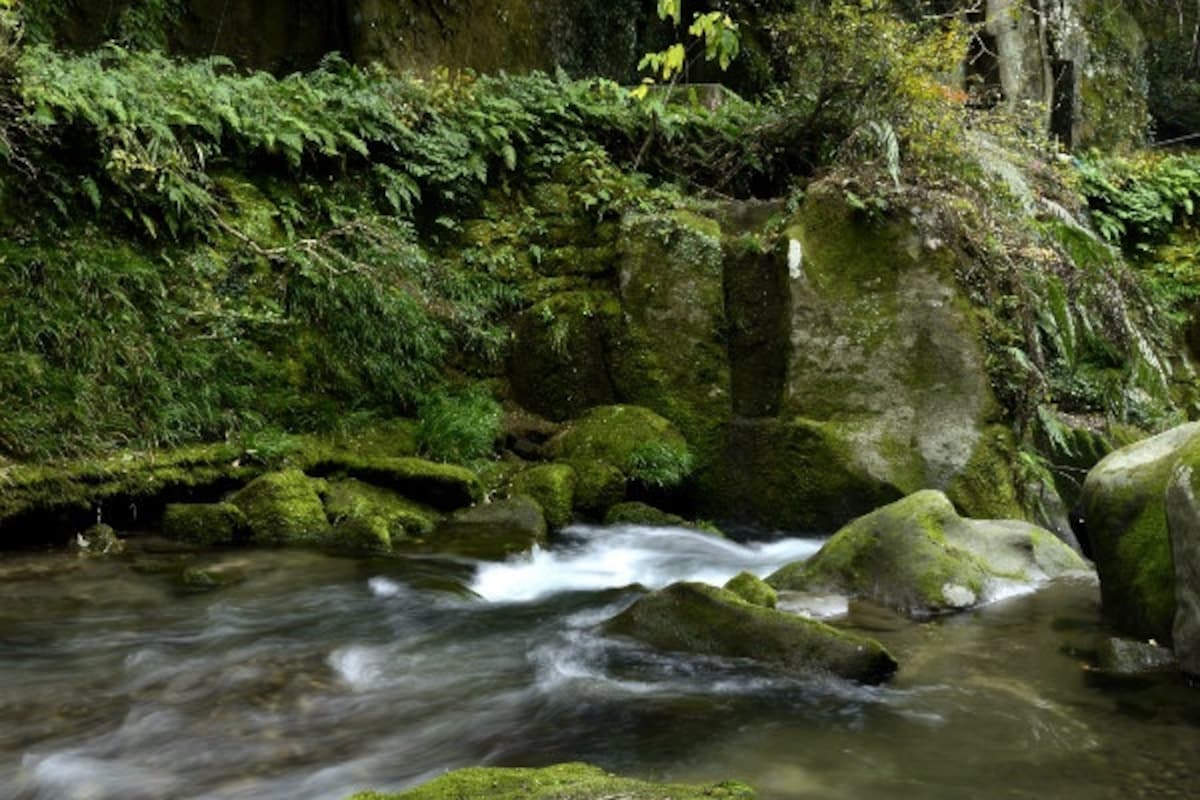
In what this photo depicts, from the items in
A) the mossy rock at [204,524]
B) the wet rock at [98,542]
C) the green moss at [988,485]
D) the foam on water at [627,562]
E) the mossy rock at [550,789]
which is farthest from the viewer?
the green moss at [988,485]

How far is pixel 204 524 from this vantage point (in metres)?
7.17

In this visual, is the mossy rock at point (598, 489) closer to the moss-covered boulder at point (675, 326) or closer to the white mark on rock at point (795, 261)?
the moss-covered boulder at point (675, 326)

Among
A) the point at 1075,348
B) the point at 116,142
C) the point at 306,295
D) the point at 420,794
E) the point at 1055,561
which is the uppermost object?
the point at 116,142

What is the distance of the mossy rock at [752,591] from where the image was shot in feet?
18.9

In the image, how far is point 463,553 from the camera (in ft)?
24.1

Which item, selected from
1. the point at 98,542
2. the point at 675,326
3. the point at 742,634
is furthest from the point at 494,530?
the point at 742,634

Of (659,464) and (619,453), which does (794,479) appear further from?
(619,453)

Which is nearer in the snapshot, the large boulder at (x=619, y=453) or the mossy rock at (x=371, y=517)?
the mossy rock at (x=371, y=517)

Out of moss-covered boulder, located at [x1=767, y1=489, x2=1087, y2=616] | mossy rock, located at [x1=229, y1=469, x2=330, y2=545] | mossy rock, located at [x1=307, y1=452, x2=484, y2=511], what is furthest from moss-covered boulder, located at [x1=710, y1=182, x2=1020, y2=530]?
mossy rock, located at [x1=229, y1=469, x2=330, y2=545]

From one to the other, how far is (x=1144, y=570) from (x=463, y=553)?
448cm

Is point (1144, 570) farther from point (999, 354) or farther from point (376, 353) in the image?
point (376, 353)

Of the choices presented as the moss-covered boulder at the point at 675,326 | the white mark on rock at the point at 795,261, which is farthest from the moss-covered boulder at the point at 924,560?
the white mark on rock at the point at 795,261

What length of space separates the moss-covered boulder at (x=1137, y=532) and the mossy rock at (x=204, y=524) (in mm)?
5819

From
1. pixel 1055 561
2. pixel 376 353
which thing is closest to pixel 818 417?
pixel 1055 561
